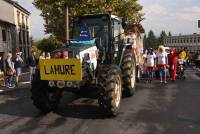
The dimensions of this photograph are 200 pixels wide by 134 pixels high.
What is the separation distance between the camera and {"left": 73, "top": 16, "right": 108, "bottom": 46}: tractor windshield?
39.9 ft

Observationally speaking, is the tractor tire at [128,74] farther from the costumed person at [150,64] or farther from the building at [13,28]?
the building at [13,28]

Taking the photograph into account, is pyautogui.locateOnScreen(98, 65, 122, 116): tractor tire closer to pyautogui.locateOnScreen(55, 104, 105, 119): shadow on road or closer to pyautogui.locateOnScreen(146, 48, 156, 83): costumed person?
pyautogui.locateOnScreen(55, 104, 105, 119): shadow on road

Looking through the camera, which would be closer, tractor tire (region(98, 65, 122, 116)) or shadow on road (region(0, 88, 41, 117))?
tractor tire (region(98, 65, 122, 116))

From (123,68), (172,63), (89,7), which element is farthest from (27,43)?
(123,68)

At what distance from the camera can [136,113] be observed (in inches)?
415

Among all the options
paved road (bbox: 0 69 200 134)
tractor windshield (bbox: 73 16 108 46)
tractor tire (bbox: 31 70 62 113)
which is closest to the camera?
paved road (bbox: 0 69 200 134)

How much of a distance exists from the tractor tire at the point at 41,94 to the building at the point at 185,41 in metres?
83.6

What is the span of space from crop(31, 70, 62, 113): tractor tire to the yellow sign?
0.44 metres

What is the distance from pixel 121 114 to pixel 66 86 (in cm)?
160

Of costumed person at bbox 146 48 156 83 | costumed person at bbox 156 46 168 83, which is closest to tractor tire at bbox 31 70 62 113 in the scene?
costumed person at bbox 156 46 168 83

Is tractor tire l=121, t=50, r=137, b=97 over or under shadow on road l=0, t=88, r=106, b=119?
over

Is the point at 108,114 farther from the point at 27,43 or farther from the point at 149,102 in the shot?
the point at 27,43

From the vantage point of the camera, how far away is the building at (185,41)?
310 ft

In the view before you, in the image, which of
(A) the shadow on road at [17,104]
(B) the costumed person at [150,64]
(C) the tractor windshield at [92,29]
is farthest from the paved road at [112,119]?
(B) the costumed person at [150,64]
